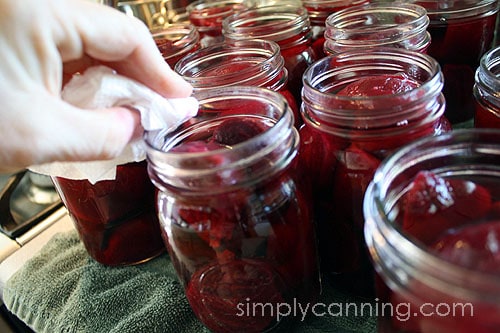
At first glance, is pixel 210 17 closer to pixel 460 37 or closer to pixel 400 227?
pixel 460 37

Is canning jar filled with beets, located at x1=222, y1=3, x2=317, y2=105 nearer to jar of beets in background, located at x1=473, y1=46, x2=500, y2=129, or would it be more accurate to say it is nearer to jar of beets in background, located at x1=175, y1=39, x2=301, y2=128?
jar of beets in background, located at x1=175, y1=39, x2=301, y2=128

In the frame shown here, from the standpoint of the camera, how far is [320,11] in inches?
28.1

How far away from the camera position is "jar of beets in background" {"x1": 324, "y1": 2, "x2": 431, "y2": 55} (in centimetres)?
54

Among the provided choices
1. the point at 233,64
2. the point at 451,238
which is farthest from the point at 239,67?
the point at 451,238

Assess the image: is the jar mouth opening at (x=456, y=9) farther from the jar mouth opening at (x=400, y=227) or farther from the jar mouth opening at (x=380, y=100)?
the jar mouth opening at (x=400, y=227)

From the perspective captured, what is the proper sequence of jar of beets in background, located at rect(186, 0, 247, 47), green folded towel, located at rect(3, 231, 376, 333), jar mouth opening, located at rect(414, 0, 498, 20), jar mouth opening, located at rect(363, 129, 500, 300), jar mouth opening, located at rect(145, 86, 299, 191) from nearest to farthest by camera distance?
1. jar mouth opening, located at rect(363, 129, 500, 300)
2. jar mouth opening, located at rect(145, 86, 299, 191)
3. green folded towel, located at rect(3, 231, 376, 333)
4. jar mouth opening, located at rect(414, 0, 498, 20)
5. jar of beets in background, located at rect(186, 0, 247, 47)

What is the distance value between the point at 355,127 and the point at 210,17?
1.51ft

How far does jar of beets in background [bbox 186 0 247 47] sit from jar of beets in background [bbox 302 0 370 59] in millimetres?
125

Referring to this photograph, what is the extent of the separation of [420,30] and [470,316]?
36cm

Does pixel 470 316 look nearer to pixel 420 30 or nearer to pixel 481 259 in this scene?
pixel 481 259

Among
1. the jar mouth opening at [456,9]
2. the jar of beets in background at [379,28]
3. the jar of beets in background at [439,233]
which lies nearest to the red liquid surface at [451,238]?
the jar of beets in background at [439,233]

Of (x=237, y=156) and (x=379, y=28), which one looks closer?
(x=237, y=156)

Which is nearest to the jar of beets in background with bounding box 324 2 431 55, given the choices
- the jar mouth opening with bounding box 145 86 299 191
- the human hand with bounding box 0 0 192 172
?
the jar mouth opening with bounding box 145 86 299 191

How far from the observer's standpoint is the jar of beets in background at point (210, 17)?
795 mm
